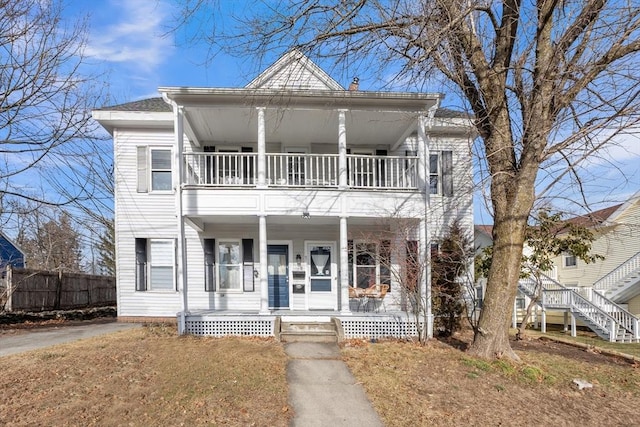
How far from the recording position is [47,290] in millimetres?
15102

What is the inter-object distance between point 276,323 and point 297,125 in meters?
5.41

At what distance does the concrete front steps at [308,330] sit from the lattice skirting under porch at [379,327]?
40 centimetres

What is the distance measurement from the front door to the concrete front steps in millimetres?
2318

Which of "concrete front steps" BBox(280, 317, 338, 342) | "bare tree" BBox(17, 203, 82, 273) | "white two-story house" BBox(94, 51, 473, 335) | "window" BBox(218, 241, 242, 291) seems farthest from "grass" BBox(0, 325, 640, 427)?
"bare tree" BBox(17, 203, 82, 273)

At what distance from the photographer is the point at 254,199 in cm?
1027

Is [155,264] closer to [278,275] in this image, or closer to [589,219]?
[278,275]

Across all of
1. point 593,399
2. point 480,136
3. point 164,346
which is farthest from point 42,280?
point 593,399

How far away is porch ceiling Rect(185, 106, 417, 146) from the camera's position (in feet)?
34.7

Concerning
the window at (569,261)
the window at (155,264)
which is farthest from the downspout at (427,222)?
the window at (569,261)

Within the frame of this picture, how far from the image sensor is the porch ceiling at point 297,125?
10.6 meters

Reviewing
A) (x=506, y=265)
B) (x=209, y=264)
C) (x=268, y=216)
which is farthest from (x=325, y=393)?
(x=209, y=264)

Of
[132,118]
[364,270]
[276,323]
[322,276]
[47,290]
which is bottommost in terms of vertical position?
[276,323]

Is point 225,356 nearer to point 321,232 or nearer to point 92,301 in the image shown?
point 321,232

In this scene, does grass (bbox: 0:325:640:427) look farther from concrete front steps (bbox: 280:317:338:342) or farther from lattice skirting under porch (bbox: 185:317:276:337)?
lattice skirting under porch (bbox: 185:317:276:337)
